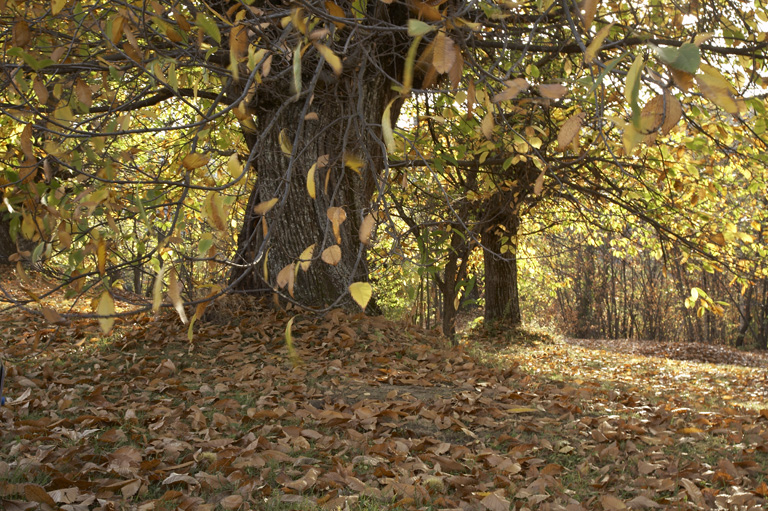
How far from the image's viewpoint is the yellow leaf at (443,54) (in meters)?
1.65

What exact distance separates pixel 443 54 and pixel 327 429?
2277 millimetres

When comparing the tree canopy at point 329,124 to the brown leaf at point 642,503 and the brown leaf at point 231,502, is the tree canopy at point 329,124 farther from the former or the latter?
the brown leaf at point 642,503

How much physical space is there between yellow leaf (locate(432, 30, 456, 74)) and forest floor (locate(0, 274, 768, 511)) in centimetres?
116

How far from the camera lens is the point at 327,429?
3229 millimetres

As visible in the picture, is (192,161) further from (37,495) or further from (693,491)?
(693,491)

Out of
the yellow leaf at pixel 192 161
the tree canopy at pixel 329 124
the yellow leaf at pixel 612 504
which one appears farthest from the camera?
the yellow leaf at pixel 612 504

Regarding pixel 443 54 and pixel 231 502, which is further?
pixel 231 502

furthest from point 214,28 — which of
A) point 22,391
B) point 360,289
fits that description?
point 22,391

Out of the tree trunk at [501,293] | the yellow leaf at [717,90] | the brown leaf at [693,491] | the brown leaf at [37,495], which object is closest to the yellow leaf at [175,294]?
the brown leaf at [37,495]

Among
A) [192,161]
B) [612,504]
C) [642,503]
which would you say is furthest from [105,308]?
[642,503]

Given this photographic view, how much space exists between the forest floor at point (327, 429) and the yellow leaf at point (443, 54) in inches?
45.6

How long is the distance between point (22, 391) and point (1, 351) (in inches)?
44.2

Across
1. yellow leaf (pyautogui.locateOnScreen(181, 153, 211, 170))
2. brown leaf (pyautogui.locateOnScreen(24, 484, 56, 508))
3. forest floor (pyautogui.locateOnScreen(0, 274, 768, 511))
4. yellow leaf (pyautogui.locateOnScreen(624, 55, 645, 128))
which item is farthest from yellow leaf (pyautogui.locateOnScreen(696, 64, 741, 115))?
brown leaf (pyautogui.locateOnScreen(24, 484, 56, 508))

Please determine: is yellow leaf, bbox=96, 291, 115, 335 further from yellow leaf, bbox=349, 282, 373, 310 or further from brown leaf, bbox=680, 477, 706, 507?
brown leaf, bbox=680, 477, 706, 507
